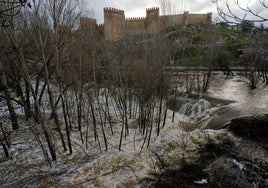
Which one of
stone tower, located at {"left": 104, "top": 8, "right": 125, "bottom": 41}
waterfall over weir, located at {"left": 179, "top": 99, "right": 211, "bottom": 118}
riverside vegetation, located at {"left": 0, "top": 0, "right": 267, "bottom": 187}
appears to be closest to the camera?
riverside vegetation, located at {"left": 0, "top": 0, "right": 267, "bottom": 187}

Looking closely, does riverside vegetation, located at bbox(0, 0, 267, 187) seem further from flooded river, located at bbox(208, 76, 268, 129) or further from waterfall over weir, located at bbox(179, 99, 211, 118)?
flooded river, located at bbox(208, 76, 268, 129)

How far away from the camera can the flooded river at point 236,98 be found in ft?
31.7

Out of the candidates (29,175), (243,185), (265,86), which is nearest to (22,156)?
(29,175)

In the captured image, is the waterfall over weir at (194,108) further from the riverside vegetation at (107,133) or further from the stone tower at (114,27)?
the stone tower at (114,27)

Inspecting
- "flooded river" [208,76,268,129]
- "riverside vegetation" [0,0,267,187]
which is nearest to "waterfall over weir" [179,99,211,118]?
"riverside vegetation" [0,0,267,187]

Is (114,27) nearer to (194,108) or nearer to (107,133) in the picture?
(194,108)

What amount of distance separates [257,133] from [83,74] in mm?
6539

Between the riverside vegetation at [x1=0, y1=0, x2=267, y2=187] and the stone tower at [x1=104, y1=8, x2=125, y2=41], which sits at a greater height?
the stone tower at [x1=104, y1=8, x2=125, y2=41]

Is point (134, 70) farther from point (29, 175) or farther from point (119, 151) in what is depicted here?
point (29, 175)

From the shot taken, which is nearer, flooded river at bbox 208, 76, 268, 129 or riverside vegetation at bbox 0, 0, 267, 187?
riverside vegetation at bbox 0, 0, 267, 187

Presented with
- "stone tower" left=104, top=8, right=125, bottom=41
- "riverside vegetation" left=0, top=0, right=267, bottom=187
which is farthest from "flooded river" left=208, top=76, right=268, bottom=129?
"stone tower" left=104, top=8, right=125, bottom=41

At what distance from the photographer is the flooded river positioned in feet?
31.7

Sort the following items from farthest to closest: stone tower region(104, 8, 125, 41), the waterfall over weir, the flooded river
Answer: the waterfall over weir
stone tower region(104, 8, 125, 41)
the flooded river

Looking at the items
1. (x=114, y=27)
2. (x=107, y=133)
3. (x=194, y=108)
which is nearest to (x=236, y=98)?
(x=194, y=108)
